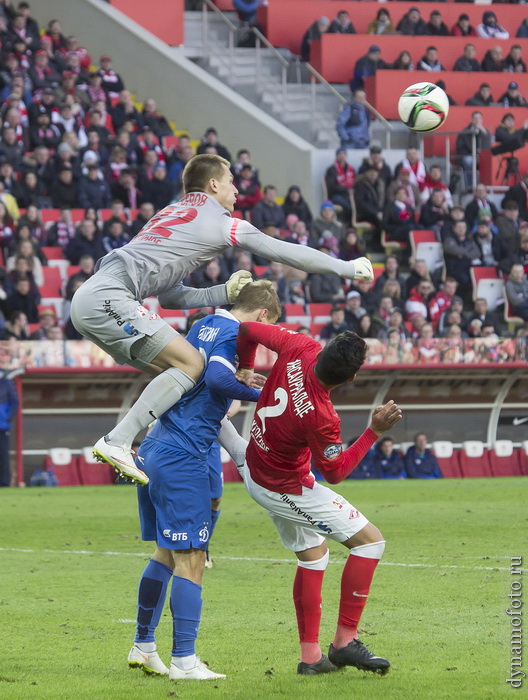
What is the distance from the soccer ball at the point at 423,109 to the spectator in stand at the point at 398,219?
15.2 m

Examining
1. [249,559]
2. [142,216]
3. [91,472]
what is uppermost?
[142,216]

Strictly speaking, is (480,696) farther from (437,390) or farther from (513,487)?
(437,390)

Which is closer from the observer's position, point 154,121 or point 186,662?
point 186,662

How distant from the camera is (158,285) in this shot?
6.76 m

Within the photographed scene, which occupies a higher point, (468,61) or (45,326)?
(468,61)

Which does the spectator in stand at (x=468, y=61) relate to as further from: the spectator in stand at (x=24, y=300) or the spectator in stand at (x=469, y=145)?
the spectator in stand at (x=24, y=300)

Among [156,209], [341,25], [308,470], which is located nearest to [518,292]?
[156,209]

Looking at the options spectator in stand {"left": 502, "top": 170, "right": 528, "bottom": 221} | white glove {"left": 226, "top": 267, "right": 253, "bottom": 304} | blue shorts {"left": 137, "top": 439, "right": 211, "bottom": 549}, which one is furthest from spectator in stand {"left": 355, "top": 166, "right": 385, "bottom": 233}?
blue shorts {"left": 137, "top": 439, "right": 211, "bottom": 549}

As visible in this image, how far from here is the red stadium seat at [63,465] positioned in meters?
18.8

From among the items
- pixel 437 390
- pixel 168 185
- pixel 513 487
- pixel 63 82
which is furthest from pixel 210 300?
pixel 63 82

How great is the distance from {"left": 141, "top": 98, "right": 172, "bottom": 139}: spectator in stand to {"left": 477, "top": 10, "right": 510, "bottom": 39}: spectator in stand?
30.7 feet

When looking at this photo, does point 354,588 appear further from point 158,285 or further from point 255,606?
point 255,606

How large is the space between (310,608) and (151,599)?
0.82 m

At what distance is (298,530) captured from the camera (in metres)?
6.31
